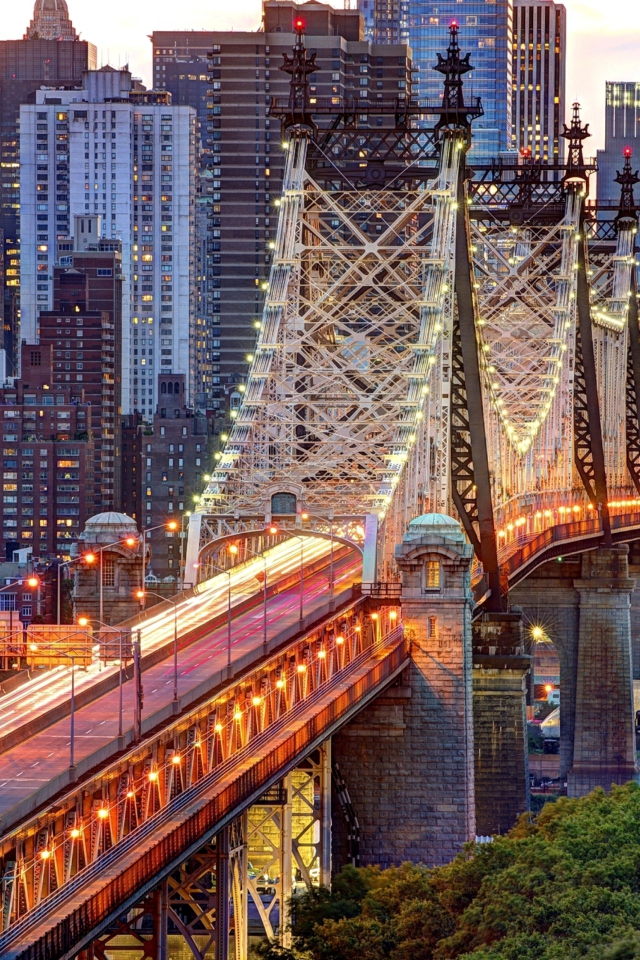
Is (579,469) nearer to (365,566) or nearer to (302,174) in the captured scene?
(302,174)

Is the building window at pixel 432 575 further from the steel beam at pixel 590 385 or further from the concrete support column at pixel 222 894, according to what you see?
the steel beam at pixel 590 385

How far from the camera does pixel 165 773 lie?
6194 cm

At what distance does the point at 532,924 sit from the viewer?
6106cm

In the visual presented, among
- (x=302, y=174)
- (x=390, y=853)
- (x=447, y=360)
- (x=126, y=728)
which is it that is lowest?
(x=390, y=853)

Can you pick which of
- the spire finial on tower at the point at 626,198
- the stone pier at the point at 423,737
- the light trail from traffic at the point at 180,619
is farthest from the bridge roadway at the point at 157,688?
the spire finial on tower at the point at 626,198

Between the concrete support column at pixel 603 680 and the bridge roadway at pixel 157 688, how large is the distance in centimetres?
4218

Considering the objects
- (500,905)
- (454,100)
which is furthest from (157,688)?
(454,100)

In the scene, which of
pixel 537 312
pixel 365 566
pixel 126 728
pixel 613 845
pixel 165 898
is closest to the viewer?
pixel 165 898

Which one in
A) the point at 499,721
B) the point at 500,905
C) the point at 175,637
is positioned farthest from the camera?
the point at 499,721

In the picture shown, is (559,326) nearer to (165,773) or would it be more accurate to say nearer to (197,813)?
(165,773)

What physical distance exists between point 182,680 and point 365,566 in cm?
1789

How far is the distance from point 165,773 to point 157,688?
7.92 metres

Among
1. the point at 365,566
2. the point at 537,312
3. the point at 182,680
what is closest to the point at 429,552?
the point at 365,566

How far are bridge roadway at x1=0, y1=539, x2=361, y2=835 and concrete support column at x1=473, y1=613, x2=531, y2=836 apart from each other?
671 cm
